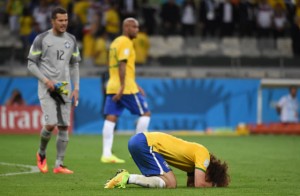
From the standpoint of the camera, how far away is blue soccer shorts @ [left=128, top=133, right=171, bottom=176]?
32.3 ft

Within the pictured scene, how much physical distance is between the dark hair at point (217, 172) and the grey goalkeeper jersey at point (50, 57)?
11.2ft

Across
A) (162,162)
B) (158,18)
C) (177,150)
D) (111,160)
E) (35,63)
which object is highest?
(158,18)

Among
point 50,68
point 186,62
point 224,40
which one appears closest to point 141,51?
point 186,62

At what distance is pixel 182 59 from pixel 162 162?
16.4 m

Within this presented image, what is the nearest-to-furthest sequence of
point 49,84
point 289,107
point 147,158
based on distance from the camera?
point 147,158, point 49,84, point 289,107

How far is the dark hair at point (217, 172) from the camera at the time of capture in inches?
382

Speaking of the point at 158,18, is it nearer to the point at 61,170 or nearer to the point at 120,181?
the point at 61,170

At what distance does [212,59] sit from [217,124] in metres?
2.52

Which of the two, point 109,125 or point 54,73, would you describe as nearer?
point 54,73

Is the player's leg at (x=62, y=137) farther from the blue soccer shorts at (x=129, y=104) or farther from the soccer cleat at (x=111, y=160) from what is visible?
the blue soccer shorts at (x=129, y=104)

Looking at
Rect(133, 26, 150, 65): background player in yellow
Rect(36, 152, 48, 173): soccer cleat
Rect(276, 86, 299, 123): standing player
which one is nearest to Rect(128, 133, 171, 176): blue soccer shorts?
Rect(36, 152, 48, 173): soccer cleat

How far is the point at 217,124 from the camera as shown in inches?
990

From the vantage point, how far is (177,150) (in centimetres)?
988

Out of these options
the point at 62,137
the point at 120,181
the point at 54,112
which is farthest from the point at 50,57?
the point at 120,181
